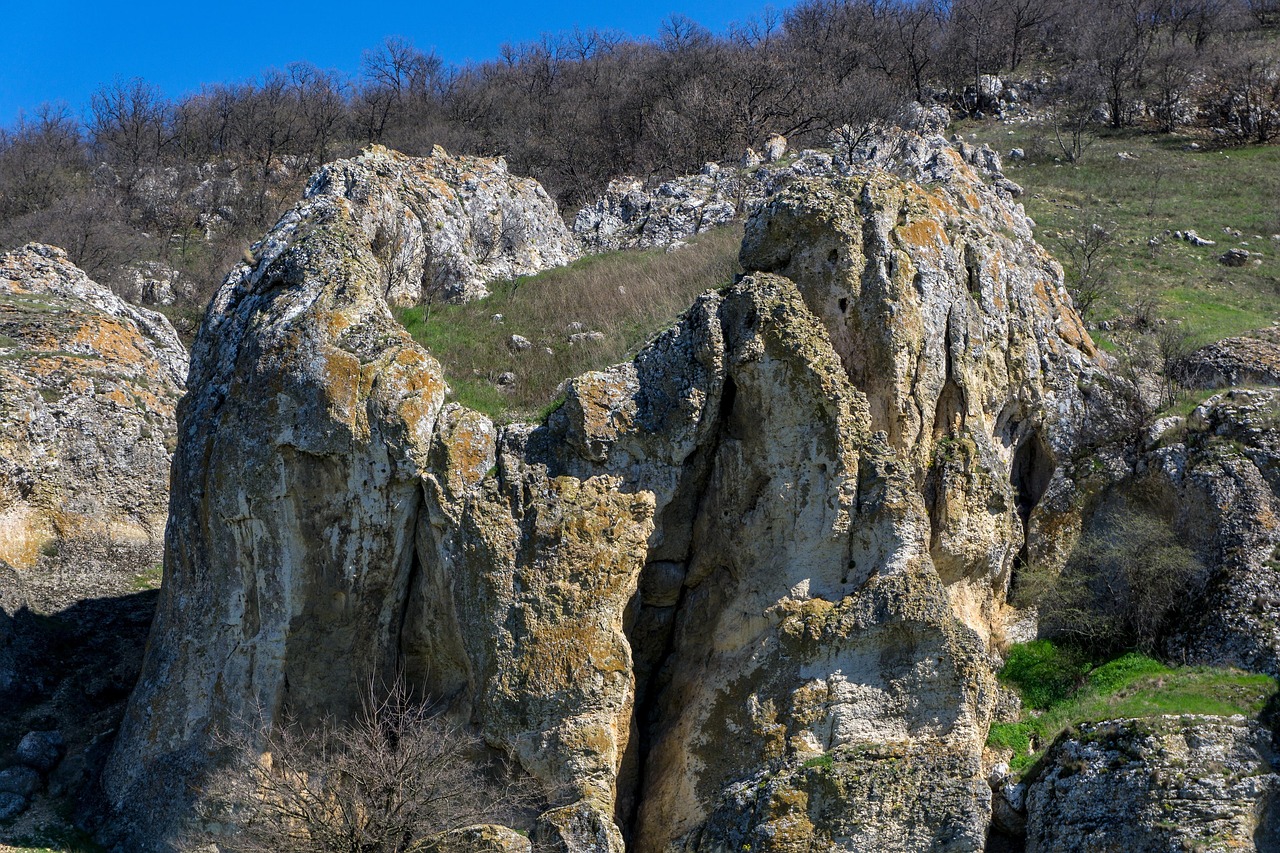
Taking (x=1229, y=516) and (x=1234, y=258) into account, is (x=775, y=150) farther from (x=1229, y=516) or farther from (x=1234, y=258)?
(x=1229, y=516)

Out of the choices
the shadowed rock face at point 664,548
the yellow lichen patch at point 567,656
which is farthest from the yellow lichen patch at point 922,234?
the yellow lichen patch at point 567,656

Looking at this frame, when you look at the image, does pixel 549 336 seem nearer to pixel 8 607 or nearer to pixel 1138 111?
pixel 8 607

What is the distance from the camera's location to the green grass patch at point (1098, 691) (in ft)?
51.9

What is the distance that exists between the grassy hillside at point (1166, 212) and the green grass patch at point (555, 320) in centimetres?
1021

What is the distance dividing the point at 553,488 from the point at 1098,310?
55.7ft

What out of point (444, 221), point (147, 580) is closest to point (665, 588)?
point (147, 580)

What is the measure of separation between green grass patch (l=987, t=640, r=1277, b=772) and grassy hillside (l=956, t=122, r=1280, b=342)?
9.89 metres

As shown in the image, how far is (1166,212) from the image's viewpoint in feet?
124

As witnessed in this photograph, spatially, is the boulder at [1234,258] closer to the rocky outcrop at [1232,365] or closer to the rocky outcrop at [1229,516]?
the rocky outcrop at [1232,365]

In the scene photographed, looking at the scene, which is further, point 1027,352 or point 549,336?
point 549,336

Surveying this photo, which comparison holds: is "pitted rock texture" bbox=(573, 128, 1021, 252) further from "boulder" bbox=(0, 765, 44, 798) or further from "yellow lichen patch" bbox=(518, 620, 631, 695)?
"boulder" bbox=(0, 765, 44, 798)

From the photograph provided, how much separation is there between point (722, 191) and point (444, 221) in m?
9.29

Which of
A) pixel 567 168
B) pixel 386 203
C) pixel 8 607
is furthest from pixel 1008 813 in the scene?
pixel 567 168

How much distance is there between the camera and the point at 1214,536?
18.3 metres
